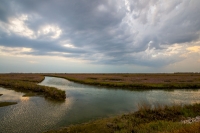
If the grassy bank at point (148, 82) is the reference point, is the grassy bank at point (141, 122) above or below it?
below

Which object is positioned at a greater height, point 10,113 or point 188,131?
point 188,131

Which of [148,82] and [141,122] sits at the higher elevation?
[148,82]

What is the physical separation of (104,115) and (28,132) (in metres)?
7.90

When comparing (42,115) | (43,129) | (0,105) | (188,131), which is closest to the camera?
(188,131)

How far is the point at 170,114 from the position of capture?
41.1ft

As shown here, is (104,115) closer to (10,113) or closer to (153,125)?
(153,125)

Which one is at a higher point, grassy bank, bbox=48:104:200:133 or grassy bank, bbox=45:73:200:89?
grassy bank, bbox=45:73:200:89

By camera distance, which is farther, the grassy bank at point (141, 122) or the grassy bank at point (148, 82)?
the grassy bank at point (148, 82)

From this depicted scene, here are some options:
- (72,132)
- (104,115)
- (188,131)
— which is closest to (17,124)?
(72,132)

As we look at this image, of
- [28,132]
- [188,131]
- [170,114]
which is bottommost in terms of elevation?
[28,132]

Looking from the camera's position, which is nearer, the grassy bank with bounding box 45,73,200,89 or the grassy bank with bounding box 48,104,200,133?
the grassy bank with bounding box 48,104,200,133

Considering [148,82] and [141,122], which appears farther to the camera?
[148,82]

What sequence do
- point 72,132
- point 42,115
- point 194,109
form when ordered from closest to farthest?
1. point 72,132
2. point 194,109
3. point 42,115

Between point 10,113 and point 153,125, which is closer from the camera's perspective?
point 153,125
